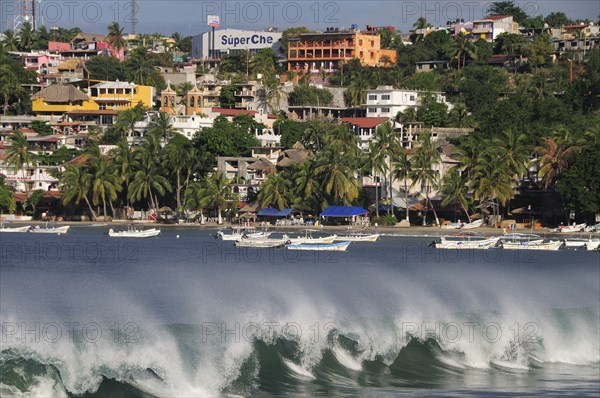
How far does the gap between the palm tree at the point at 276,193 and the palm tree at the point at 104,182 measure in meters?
11.7

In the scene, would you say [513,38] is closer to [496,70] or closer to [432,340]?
[496,70]

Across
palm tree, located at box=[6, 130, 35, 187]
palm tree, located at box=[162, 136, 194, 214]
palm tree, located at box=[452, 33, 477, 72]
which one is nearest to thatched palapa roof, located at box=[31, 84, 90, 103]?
palm tree, located at box=[6, 130, 35, 187]

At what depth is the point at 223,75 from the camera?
489ft

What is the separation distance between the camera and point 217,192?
99.8 m

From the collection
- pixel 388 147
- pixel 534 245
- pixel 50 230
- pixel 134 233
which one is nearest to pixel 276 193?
pixel 388 147

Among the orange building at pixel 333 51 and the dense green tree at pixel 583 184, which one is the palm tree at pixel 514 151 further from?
the orange building at pixel 333 51

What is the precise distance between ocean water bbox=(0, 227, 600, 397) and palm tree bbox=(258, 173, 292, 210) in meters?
42.6

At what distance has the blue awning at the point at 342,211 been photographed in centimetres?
9512

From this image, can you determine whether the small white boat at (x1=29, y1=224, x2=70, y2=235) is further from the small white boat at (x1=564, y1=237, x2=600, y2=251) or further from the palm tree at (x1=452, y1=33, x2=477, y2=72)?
the palm tree at (x1=452, y1=33, x2=477, y2=72)

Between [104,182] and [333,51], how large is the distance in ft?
195

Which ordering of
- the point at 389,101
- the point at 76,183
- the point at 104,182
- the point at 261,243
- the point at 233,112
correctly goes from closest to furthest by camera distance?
the point at 261,243
the point at 104,182
the point at 76,183
the point at 389,101
the point at 233,112

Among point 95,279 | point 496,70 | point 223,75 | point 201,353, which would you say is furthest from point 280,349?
point 223,75

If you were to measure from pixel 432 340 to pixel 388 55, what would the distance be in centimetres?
12335

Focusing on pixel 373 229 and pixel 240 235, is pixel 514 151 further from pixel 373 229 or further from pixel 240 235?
pixel 240 235
